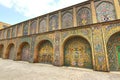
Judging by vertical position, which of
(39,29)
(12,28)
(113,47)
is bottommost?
(113,47)

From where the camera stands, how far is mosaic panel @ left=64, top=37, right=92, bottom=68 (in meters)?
8.36

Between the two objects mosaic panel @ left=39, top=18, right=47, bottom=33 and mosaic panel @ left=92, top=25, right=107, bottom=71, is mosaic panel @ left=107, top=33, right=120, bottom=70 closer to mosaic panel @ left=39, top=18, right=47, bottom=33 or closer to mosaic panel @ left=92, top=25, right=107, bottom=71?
mosaic panel @ left=92, top=25, right=107, bottom=71

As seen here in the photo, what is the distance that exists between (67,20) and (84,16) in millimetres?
2154

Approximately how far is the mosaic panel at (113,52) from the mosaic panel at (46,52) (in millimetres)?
6852

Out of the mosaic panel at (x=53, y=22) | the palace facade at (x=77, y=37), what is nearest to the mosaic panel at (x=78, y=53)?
the palace facade at (x=77, y=37)

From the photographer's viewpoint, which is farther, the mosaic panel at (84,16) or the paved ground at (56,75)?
the mosaic panel at (84,16)

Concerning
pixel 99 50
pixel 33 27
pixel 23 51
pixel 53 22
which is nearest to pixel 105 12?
pixel 99 50

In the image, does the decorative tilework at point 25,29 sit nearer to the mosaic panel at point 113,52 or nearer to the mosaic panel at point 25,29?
the mosaic panel at point 25,29

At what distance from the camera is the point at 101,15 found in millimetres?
8188

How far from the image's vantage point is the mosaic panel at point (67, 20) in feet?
32.2

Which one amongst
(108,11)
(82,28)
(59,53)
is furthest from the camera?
(59,53)

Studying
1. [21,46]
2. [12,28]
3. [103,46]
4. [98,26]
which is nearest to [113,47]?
[103,46]

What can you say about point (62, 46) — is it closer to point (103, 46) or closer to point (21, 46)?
point (103, 46)

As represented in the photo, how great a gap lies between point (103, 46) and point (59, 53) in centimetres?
469
